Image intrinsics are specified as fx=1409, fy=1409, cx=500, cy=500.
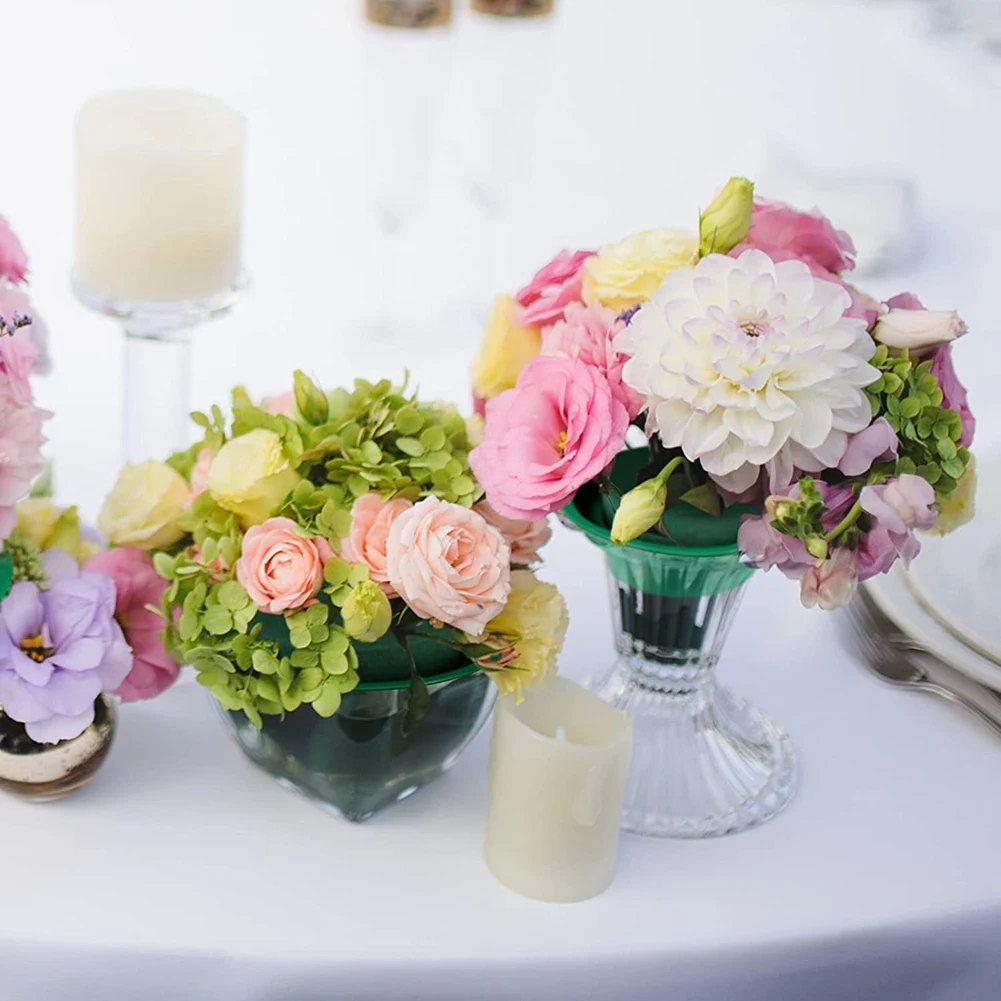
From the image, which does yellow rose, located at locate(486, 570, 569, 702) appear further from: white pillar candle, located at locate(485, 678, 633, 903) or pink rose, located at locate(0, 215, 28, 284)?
pink rose, located at locate(0, 215, 28, 284)

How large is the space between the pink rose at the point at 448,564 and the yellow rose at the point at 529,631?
3 centimetres

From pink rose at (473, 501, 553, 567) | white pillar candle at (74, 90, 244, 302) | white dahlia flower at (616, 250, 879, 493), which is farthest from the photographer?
white pillar candle at (74, 90, 244, 302)

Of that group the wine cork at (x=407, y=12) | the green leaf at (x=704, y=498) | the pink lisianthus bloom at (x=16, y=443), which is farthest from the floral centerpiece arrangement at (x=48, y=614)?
the wine cork at (x=407, y=12)

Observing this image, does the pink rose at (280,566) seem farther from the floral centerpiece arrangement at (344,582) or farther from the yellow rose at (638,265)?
the yellow rose at (638,265)

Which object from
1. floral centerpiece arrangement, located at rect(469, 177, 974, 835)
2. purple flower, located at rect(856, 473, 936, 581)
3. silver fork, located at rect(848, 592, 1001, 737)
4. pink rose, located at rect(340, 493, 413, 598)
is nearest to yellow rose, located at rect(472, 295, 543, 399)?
floral centerpiece arrangement, located at rect(469, 177, 974, 835)

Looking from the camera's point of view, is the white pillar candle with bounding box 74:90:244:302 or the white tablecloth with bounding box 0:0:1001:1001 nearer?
the white tablecloth with bounding box 0:0:1001:1001

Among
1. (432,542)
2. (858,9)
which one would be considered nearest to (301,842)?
(432,542)

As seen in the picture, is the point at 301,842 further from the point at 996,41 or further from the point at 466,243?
the point at 996,41

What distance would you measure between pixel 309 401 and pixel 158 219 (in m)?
0.21

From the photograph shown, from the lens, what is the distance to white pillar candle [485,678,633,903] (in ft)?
2.39

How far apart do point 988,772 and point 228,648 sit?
0.48 metres

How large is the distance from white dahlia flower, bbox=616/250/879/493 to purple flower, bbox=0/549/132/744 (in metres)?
0.31

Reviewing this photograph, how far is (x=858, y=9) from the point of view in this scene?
2.43 meters

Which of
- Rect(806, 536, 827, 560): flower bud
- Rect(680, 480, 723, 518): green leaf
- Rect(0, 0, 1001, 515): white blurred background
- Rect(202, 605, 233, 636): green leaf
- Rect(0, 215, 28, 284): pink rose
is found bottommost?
Rect(0, 0, 1001, 515): white blurred background
